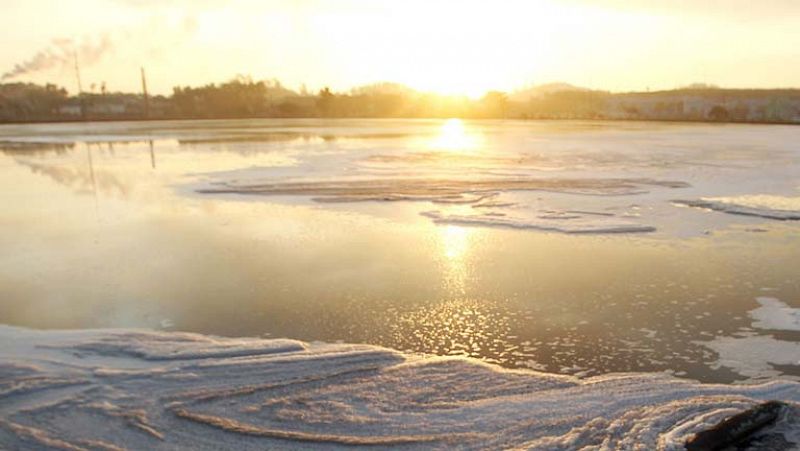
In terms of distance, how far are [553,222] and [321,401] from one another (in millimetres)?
5673

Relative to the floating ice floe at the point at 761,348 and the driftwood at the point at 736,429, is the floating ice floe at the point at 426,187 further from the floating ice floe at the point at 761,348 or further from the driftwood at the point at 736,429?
the driftwood at the point at 736,429

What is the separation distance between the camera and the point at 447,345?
4.38m

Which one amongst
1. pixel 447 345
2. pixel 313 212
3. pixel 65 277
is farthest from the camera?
pixel 313 212

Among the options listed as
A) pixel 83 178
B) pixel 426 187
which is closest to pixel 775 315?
pixel 426 187

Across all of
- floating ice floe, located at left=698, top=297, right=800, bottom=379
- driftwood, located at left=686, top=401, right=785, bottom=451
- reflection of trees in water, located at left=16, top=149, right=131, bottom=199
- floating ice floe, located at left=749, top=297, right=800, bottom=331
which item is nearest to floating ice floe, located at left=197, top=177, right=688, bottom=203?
reflection of trees in water, located at left=16, top=149, right=131, bottom=199

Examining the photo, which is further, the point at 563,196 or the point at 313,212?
the point at 563,196

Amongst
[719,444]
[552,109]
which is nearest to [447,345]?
[719,444]

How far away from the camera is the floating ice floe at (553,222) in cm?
807

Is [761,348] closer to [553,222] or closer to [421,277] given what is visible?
[421,277]

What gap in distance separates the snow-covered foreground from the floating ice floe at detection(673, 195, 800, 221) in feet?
20.5

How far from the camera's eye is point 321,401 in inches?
141

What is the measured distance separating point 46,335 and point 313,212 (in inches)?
206

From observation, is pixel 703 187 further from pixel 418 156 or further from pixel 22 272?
pixel 22 272

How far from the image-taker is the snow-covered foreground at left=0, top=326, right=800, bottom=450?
10.5 feet
